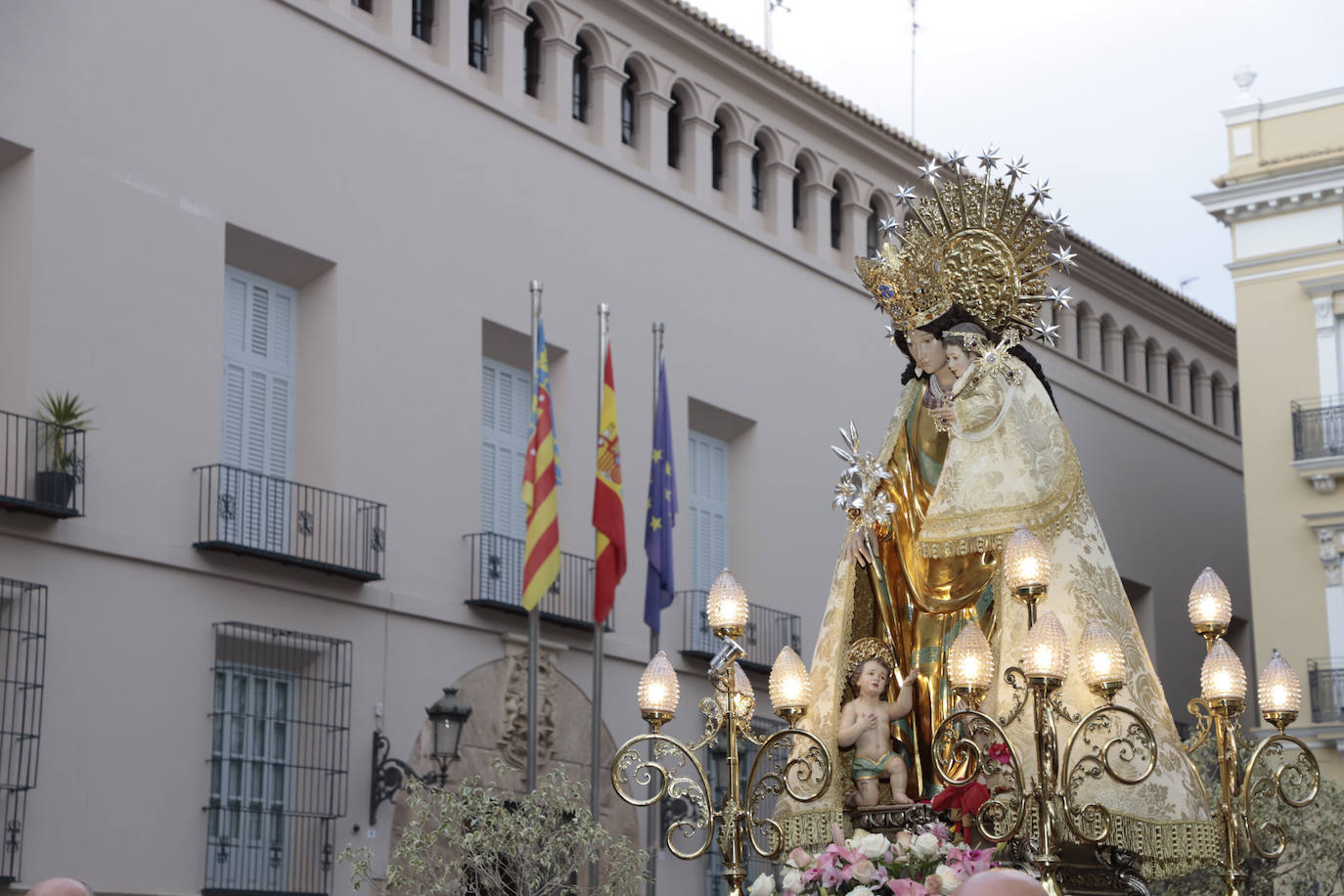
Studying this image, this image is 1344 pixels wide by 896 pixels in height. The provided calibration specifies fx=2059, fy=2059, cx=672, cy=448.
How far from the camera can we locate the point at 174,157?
57.6ft

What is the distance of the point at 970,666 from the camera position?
356 inches

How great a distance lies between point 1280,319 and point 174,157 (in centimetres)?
1459

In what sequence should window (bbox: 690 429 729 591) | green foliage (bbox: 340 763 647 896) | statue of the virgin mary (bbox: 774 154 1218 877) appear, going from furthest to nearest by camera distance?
window (bbox: 690 429 729 591)
green foliage (bbox: 340 763 647 896)
statue of the virgin mary (bbox: 774 154 1218 877)

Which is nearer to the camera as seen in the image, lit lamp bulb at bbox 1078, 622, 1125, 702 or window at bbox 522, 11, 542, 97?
lit lamp bulb at bbox 1078, 622, 1125, 702

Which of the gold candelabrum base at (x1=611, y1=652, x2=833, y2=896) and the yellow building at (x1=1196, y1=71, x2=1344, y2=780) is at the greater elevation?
the yellow building at (x1=1196, y1=71, x2=1344, y2=780)

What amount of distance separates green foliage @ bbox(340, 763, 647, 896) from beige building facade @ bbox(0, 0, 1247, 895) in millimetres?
1636

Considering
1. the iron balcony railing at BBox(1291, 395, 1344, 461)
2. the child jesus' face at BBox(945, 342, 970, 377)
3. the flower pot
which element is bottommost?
the child jesus' face at BBox(945, 342, 970, 377)

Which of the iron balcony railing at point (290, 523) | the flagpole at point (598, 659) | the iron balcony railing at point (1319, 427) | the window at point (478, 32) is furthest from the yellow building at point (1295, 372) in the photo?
the iron balcony railing at point (290, 523)

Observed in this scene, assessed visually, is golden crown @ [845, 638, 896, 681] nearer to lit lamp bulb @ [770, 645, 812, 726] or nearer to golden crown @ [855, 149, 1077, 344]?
lit lamp bulb @ [770, 645, 812, 726]

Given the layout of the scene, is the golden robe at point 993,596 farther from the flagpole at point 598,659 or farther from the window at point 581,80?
the window at point 581,80

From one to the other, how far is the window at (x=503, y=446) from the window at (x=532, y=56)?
3.07 meters

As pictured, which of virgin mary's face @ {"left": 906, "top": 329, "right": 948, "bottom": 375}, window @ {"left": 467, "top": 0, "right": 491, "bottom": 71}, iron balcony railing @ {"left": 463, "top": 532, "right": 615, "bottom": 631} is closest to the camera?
virgin mary's face @ {"left": 906, "top": 329, "right": 948, "bottom": 375}

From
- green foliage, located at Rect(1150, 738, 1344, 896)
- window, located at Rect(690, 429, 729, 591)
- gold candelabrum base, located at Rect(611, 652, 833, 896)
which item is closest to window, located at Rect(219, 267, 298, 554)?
window, located at Rect(690, 429, 729, 591)

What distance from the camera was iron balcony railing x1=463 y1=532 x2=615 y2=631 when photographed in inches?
778
